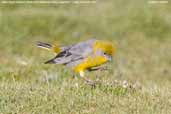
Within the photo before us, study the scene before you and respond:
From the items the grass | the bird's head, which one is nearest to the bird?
the bird's head

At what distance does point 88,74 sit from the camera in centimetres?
873

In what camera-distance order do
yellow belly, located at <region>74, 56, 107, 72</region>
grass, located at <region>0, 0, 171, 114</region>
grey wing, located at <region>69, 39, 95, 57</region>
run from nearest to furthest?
grass, located at <region>0, 0, 171, 114</region> → yellow belly, located at <region>74, 56, 107, 72</region> → grey wing, located at <region>69, 39, 95, 57</region>

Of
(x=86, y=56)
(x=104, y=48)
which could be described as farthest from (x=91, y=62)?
(x=104, y=48)

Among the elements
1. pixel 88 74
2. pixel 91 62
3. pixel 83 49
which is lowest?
pixel 88 74

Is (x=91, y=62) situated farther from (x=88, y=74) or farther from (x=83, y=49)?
(x=88, y=74)

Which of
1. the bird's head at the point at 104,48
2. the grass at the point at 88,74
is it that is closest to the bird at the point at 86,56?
the bird's head at the point at 104,48

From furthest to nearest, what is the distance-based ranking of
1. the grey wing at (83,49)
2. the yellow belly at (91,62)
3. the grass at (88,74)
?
the grey wing at (83,49), the yellow belly at (91,62), the grass at (88,74)

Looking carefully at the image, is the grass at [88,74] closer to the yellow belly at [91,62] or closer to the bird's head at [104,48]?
the yellow belly at [91,62]

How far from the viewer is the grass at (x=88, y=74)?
254 inches

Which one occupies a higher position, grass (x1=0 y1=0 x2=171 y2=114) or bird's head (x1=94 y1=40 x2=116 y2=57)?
bird's head (x1=94 y1=40 x2=116 y2=57)

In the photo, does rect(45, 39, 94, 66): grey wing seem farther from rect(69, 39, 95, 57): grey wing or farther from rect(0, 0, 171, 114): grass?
rect(0, 0, 171, 114): grass

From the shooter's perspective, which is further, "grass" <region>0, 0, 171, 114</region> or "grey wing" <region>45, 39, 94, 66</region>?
"grey wing" <region>45, 39, 94, 66</region>

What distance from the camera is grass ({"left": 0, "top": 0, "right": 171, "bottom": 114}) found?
6.45 meters

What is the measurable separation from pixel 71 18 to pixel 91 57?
586 centimetres
